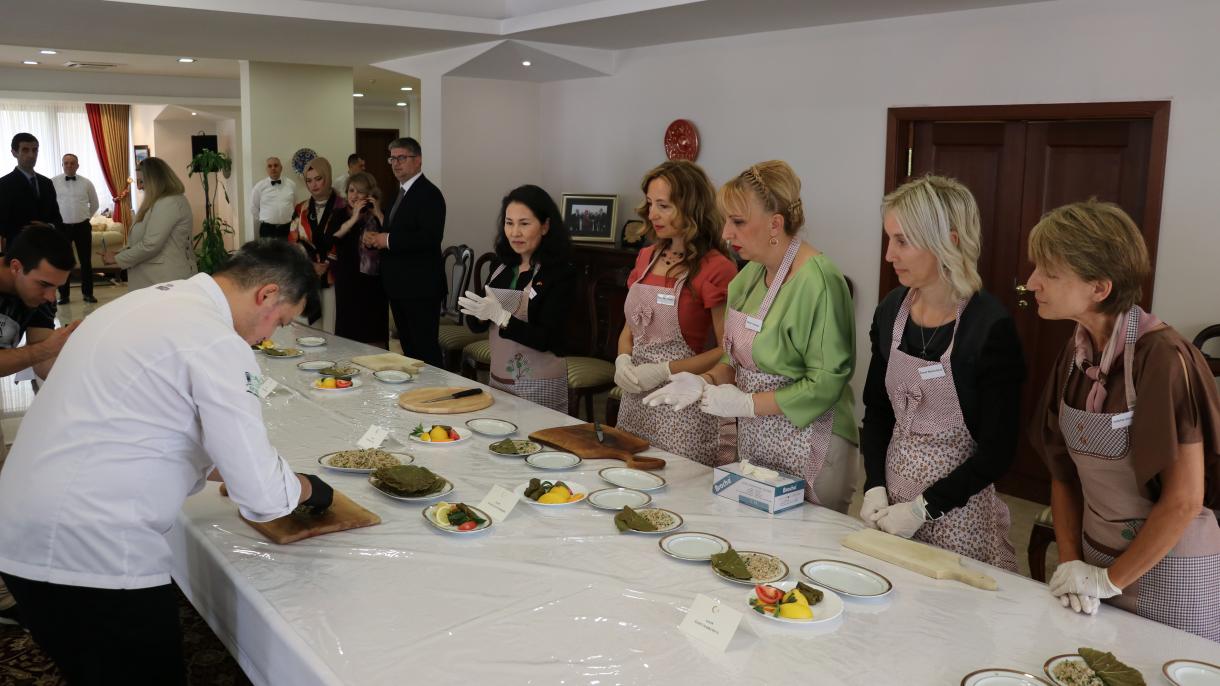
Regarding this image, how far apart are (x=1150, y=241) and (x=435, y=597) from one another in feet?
10.6

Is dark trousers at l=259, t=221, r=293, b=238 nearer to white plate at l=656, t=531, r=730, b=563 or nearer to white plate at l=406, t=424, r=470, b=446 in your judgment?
white plate at l=406, t=424, r=470, b=446

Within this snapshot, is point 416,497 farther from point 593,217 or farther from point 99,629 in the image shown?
point 593,217

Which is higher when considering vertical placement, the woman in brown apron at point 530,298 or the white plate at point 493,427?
the woman in brown apron at point 530,298

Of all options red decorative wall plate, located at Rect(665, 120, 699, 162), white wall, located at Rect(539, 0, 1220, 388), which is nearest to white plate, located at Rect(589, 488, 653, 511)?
white wall, located at Rect(539, 0, 1220, 388)

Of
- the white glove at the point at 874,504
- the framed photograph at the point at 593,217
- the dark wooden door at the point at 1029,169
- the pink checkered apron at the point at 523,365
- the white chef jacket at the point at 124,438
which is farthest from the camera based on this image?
the framed photograph at the point at 593,217

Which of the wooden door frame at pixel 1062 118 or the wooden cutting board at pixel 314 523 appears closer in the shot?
the wooden cutting board at pixel 314 523

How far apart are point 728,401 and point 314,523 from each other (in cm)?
102

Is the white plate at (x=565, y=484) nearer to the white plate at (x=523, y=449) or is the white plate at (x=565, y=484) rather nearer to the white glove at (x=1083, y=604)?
the white plate at (x=523, y=449)

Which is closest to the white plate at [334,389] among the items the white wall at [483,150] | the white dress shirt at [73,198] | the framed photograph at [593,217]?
the framed photograph at [593,217]

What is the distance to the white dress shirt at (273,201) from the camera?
7770 mm

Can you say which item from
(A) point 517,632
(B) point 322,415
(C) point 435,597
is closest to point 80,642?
(C) point 435,597

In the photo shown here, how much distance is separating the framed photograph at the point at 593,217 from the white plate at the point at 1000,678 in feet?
15.9

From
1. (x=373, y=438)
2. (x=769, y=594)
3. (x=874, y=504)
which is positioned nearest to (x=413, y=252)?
(x=373, y=438)

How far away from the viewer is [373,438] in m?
2.57
